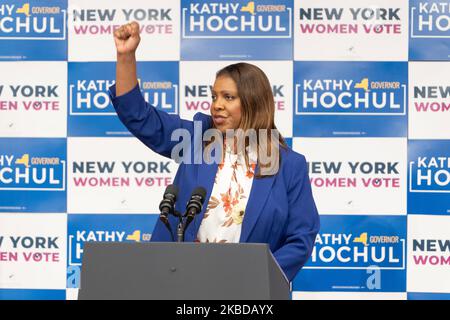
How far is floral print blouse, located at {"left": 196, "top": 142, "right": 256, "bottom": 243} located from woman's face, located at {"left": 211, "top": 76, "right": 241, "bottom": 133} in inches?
5.3

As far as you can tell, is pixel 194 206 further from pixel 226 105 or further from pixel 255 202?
pixel 226 105

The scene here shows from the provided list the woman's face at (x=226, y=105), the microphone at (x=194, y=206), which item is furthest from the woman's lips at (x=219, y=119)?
the microphone at (x=194, y=206)

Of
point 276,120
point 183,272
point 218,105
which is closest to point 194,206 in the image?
point 183,272

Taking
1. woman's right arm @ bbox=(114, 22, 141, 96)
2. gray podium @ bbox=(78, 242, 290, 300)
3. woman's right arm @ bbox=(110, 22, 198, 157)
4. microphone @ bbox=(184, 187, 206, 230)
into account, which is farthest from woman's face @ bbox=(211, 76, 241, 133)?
gray podium @ bbox=(78, 242, 290, 300)

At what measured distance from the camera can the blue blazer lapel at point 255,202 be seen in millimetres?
2781

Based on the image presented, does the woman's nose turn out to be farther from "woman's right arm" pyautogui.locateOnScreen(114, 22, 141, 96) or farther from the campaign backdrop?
the campaign backdrop

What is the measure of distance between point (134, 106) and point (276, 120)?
180cm

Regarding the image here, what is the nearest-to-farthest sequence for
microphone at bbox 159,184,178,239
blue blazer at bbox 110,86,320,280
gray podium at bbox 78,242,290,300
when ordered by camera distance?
gray podium at bbox 78,242,290,300, microphone at bbox 159,184,178,239, blue blazer at bbox 110,86,320,280

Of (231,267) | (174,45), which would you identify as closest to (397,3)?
(174,45)

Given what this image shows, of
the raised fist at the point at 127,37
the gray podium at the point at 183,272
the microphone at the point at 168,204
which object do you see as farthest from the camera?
the raised fist at the point at 127,37

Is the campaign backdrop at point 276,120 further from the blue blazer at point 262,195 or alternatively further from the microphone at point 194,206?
the microphone at point 194,206

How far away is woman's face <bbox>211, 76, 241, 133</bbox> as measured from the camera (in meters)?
2.86

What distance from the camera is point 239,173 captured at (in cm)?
289
